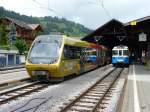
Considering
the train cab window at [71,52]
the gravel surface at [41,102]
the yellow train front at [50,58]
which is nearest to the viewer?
the gravel surface at [41,102]

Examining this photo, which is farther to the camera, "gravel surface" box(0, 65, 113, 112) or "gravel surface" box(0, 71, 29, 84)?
"gravel surface" box(0, 71, 29, 84)

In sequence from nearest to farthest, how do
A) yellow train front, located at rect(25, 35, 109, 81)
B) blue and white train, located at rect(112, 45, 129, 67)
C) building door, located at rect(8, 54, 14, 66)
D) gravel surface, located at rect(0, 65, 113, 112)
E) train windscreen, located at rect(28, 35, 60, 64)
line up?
gravel surface, located at rect(0, 65, 113, 112), yellow train front, located at rect(25, 35, 109, 81), train windscreen, located at rect(28, 35, 60, 64), blue and white train, located at rect(112, 45, 129, 67), building door, located at rect(8, 54, 14, 66)

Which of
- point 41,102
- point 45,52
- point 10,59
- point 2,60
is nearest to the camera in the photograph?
point 41,102

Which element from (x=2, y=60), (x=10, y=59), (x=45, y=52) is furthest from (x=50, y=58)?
(x=10, y=59)

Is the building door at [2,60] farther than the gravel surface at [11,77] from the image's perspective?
Yes

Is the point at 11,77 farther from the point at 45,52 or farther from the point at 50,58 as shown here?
the point at 50,58

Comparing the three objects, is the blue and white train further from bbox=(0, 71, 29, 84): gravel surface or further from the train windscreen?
the train windscreen

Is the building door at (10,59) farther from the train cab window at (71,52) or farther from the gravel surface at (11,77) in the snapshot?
the train cab window at (71,52)

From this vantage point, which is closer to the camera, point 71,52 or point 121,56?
point 71,52

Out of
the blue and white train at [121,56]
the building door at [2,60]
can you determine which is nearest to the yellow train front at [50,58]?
the blue and white train at [121,56]

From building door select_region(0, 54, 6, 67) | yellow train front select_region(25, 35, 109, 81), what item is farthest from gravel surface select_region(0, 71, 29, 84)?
building door select_region(0, 54, 6, 67)

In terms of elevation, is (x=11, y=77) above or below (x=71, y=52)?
below

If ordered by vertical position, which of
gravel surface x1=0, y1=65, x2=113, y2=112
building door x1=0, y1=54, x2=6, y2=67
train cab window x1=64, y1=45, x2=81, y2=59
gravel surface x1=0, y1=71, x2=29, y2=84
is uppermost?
train cab window x1=64, y1=45, x2=81, y2=59

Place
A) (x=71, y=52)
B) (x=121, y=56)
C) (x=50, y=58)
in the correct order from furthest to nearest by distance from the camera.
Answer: (x=121, y=56), (x=71, y=52), (x=50, y=58)
